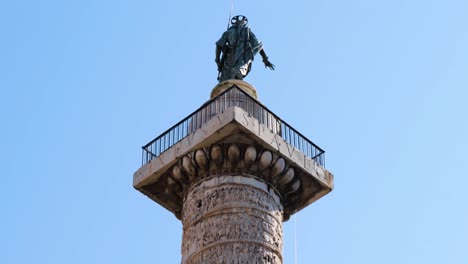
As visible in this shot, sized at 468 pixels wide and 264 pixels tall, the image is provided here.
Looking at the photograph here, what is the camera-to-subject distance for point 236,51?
15.3 m

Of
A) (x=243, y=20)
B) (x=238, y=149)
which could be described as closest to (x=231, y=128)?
(x=238, y=149)

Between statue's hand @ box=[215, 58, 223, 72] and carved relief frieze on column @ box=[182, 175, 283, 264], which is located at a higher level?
statue's hand @ box=[215, 58, 223, 72]

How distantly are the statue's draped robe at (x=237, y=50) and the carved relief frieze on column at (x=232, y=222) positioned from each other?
7.82ft

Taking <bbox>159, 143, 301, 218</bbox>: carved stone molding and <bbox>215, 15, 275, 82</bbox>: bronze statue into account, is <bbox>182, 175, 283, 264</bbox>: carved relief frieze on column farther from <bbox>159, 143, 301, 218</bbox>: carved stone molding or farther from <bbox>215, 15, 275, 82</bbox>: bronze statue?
<bbox>215, 15, 275, 82</bbox>: bronze statue

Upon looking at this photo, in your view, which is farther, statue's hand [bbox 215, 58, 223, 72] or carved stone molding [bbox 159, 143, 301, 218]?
statue's hand [bbox 215, 58, 223, 72]

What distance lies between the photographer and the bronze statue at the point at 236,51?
1509cm

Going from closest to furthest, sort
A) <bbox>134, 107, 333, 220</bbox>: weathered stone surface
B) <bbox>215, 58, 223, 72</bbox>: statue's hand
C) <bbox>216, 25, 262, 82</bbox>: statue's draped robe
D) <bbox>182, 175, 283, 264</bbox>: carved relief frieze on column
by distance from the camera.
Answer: <bbox>182, 175, 283, 264</bbox>: carved relief frieze on column
<bbox>134, 107, 333, 220</bbox>: weathered stone surface
<bbox>216, 25, 262, 82</bbox>: statue's draped robe
<bbox>215, 58, 223, 72</bbox>: statue's hand

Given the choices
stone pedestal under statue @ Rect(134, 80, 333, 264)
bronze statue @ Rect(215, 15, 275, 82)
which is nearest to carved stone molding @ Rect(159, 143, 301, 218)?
stone pedestal under statue @ Rect(134, 80, 333, 264)

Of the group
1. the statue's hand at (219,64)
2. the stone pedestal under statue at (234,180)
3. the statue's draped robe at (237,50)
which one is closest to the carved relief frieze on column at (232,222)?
the stone pedestal under statue at (234,180)

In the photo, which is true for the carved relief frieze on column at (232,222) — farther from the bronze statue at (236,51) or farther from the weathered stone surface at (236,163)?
the bronze statue at (236,51)

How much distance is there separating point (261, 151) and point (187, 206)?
1179 millimetres

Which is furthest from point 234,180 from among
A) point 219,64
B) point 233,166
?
point 219,64

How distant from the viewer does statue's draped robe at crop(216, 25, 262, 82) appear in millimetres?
15070

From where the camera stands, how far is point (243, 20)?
1584 cm
